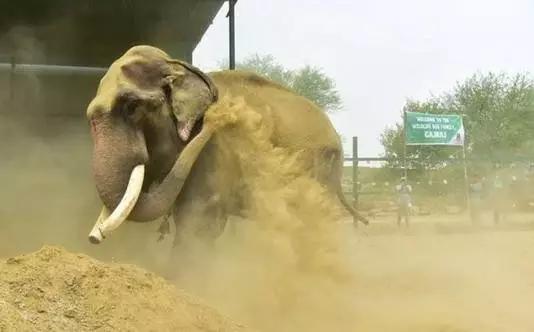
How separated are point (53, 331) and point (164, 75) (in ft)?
10.7

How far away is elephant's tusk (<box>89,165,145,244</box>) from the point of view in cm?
488

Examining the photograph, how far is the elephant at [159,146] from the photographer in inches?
220

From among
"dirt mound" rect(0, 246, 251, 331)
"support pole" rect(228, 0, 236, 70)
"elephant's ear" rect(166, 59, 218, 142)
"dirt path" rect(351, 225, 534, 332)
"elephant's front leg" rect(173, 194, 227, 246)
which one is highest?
"support pole" rect(228, 0, 236, 70)

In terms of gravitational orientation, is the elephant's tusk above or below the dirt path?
→ above

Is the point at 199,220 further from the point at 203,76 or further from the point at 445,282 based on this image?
the point at 445,282

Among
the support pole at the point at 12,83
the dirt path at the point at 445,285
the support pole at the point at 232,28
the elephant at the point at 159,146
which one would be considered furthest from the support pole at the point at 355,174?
the elephant at the point at 159,146

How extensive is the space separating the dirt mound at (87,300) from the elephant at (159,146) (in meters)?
1.34

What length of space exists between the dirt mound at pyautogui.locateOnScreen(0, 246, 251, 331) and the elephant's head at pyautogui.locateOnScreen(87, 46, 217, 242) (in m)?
1.36

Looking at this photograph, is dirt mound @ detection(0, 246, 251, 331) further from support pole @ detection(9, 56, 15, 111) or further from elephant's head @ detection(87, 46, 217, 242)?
support pole @ detection(9, 56, 15, 111)

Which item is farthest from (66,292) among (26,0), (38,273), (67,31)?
(67,31)

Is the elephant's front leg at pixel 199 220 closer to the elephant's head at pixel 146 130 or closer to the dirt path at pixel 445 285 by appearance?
the elephant's head at pixel 146 130

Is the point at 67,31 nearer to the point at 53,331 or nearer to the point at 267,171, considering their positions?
the point at 267,171

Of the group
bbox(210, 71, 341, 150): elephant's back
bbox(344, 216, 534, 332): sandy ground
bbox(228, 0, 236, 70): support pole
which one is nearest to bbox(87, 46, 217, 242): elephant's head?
bbox(210, 71, 341, 150): elephant's back

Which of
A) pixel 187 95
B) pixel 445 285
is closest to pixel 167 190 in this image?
pixel 187 95
